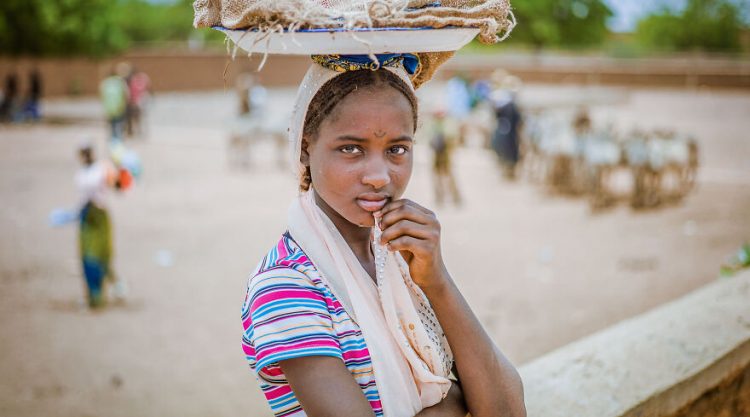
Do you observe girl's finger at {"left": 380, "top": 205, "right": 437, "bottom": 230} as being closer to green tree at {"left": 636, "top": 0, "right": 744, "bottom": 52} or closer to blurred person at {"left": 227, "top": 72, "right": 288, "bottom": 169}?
blurred person at {"left": 227, "top": 72, "right": 288, "bottom": 169}

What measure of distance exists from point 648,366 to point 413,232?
1730 millimetres

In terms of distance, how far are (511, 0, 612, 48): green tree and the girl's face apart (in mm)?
50969

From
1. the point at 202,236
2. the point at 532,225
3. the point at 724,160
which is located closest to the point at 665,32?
the point at 724,160

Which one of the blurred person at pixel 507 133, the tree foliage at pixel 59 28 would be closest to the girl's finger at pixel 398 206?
the blurred person at pixel 507 133

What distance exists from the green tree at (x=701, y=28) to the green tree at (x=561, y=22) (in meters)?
6.68

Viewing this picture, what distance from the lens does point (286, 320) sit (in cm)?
151

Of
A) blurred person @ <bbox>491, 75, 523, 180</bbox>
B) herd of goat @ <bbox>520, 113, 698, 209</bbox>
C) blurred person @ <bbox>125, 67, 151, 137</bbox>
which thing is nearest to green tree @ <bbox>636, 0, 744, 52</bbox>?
blurred person @ <bbox>491, 75, 523, 180</bbox>

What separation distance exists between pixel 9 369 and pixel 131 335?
1.08m

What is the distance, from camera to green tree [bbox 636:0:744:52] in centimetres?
4425

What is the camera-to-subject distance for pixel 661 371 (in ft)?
9.31

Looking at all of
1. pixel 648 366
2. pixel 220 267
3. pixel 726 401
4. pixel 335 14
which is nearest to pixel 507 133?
pixel 220 267

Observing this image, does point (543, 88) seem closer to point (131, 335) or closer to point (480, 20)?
point (131, 335)

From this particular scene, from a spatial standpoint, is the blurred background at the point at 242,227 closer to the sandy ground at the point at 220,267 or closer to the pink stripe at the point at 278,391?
the sandy ground at the point at 220,267

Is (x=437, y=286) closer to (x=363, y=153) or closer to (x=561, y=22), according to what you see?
(x=363, y=153)
